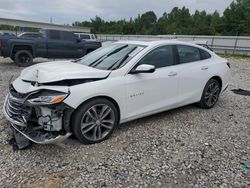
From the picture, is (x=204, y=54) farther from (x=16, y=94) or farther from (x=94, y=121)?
(x=16, y=94)

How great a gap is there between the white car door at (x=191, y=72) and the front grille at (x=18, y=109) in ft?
8.71

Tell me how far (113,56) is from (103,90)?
883 millimetres

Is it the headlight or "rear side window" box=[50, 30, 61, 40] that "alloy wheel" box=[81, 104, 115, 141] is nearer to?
the headlight

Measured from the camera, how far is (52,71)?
331 centimetres

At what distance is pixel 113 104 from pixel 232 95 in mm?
4183

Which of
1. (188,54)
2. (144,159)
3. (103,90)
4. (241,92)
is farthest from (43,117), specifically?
(241,92)

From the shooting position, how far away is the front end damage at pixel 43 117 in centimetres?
293

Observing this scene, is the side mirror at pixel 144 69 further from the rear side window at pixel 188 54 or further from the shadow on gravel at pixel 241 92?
the shadow on gravel at pixel 241 92

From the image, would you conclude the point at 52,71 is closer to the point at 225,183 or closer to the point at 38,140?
the point at 38,140

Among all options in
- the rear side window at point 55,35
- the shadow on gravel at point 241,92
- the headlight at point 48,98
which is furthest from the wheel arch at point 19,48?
the shadow on gravel at point 241,92

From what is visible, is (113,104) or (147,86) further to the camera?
(147,86)

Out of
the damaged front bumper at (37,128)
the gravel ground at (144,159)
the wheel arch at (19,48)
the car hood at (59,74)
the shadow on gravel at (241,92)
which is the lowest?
the gravel ground at (144,159)

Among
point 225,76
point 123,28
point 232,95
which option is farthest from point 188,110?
point 123,28

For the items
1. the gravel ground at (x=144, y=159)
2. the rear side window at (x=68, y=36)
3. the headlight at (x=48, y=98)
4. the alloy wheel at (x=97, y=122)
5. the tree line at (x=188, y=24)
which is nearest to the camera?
the gravel ground at (x=144, y=159)
